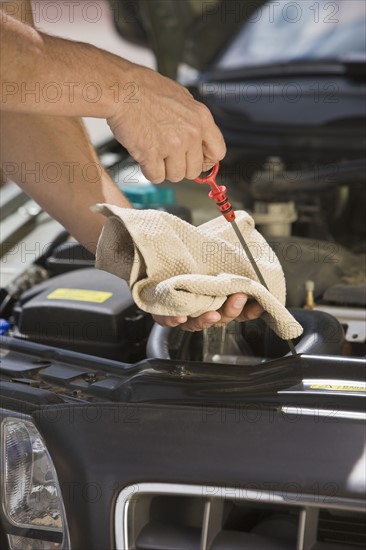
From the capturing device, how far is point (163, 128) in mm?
1238

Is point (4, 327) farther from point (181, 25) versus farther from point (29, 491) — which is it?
point (181, 25)

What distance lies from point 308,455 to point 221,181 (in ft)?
4.91

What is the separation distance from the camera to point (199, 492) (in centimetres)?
119

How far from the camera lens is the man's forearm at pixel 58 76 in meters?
1.15

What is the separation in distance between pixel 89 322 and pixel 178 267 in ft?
1.14

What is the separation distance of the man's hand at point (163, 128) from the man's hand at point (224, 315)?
0.67 ft

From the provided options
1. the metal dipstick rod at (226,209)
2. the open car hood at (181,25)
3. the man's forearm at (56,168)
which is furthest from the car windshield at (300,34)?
the metal dipstick rod at (226,209)

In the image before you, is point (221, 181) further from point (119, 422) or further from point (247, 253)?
point (119, 422)

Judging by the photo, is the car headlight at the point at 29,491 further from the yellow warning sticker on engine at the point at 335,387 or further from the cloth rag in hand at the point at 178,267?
the yellow warning sticker on engine at the point at 335,387

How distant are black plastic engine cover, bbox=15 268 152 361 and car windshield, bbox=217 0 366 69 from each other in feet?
4.28

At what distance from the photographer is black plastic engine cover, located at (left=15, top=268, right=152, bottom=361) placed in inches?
61.3

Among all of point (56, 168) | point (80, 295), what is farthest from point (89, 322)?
point (56, 168)

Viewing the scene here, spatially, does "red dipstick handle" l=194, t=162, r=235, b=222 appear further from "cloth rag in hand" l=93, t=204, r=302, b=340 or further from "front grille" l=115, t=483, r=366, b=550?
"front grille" l=115, t=483, r=366, b=550

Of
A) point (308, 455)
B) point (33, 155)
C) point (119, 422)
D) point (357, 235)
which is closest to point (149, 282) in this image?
point (119, 422)
